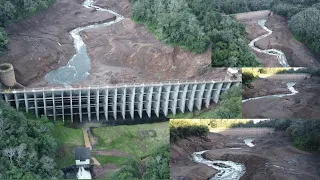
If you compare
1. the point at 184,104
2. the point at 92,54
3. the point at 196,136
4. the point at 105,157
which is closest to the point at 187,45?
the point at 184,104

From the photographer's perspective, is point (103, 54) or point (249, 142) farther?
point (103, 54)

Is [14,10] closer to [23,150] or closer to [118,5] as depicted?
[118,5]

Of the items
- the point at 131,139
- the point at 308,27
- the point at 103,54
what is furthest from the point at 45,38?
the point at 308,27

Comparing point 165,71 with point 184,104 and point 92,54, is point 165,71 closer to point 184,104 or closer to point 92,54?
point 184,104

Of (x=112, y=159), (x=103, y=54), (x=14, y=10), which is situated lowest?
(x=112, y=159)

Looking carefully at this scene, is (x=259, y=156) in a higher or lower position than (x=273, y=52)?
higher

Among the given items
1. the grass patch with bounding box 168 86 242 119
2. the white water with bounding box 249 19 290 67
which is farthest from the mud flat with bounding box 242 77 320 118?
the white water with bounding box 249 19 290 67
